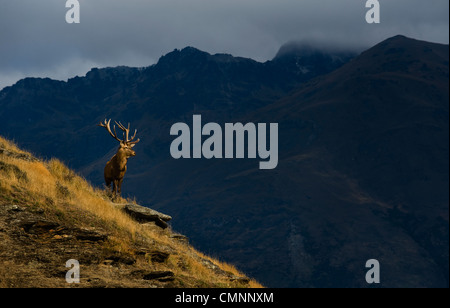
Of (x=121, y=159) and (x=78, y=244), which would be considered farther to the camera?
(x=121, y=159)

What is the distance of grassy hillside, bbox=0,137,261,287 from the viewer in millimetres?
13047

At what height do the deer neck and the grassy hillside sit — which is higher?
the deer neck

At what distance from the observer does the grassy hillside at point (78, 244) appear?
1305 cm

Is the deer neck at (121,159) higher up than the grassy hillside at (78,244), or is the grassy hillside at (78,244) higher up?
the deer neck at (121,159)

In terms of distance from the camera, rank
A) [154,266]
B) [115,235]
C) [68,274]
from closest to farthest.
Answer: [68,274] < [154,266] < [115,235]

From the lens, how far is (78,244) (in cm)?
1469

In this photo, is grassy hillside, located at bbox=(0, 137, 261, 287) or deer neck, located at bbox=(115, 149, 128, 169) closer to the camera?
grassy hillside, located at bbox=(0, 137, 261, 287)

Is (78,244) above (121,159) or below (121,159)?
below

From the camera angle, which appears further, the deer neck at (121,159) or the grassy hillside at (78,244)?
the deer neck at (121,159)
